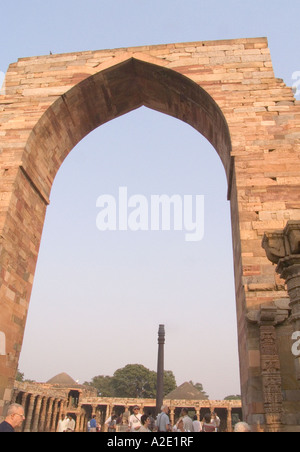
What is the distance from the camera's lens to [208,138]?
8.45 meters

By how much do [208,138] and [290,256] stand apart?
5.70 m

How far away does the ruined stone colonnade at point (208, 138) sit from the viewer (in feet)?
15.6

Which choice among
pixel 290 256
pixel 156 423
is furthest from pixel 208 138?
pixel 156 423

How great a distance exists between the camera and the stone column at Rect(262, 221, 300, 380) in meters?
3.18

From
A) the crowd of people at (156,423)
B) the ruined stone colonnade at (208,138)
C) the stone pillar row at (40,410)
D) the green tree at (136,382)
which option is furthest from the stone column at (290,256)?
the green tree at (136,382)

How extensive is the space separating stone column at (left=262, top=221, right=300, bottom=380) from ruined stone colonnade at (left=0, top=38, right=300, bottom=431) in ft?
4.73

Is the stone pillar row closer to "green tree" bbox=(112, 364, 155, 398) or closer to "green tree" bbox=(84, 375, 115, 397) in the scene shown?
"green tree" bbox=(112, 364, 155, 398)

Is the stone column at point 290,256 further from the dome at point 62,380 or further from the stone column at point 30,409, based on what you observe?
the dome at point 62,380

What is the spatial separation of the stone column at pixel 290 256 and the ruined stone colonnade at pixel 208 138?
1443 millimetres

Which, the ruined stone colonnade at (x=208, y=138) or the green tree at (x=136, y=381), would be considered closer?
the ruined stone colonnade at (x=208, y=138)

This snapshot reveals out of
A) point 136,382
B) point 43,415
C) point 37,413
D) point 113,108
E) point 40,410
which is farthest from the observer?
point 136,382

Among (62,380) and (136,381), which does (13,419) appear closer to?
(62,380)
